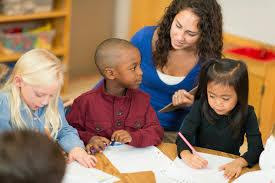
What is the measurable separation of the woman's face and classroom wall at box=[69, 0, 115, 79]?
6.00 feet

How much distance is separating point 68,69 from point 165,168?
230cm

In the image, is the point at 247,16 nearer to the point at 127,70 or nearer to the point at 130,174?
the point at 127,70

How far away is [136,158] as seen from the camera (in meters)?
1.46

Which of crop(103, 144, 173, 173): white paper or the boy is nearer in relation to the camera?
crop(103, 144, 173, 173): white paper

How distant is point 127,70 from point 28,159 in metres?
0.86

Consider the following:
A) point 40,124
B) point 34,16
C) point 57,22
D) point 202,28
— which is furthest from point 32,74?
point 57,22

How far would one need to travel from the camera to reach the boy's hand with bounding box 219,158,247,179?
1.41 m

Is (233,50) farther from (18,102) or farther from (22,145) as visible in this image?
(22,145)

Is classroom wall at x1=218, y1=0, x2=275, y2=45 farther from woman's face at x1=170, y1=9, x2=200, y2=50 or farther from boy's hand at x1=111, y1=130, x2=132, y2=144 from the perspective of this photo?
boy's hand at x1=111, y1=130, x2=132, y2=144

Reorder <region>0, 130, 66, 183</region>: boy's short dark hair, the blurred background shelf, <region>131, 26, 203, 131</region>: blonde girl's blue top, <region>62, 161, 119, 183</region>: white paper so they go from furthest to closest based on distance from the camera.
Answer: the blurred background shelf → <region>131, 26, 203, 131</region>: blonde girl's blue top → <region>62, 161, 119, 183</region>: white paper → <region>0, 130, 66, 183</region>: boy's short dark hair

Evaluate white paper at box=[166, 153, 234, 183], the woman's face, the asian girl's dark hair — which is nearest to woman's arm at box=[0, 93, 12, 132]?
white paper at box=[166, 153, 234, 183]

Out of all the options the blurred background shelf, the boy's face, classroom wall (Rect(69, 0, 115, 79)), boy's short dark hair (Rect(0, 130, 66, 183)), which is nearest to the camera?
boy's short dark hair (Rect(0, 130, 66, 183))

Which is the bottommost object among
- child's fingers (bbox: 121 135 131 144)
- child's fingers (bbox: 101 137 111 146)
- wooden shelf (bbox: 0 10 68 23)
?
child's fingers (bbox: 101 137 111 146)

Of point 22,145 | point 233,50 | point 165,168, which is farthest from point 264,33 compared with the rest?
point 22,145
